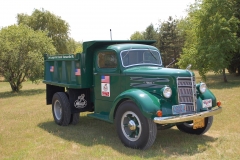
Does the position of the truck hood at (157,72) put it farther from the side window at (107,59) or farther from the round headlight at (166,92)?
the side window at (107,59)

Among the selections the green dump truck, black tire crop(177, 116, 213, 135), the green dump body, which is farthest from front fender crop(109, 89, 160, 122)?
the green dump body

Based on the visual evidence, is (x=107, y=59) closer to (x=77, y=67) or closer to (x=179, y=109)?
(x=77, y=67)

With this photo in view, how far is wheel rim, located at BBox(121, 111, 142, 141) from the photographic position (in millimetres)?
5586

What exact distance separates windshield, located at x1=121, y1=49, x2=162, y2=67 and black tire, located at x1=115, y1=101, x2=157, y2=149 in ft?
3.64

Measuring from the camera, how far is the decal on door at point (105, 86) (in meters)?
6.70

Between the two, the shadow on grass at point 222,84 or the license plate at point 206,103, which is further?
the shadow on grass at point 222,84

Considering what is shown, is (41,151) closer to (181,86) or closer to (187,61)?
(181,86)

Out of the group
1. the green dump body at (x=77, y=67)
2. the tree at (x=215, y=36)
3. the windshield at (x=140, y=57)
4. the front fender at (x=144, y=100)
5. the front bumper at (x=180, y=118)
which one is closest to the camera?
the front bumper at (x=180, y=118)

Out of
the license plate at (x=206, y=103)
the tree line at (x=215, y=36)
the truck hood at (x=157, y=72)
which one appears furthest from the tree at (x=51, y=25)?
the license plate at (x=206, y=103)

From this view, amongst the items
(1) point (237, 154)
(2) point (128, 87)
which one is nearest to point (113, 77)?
(2) point (128, 87)

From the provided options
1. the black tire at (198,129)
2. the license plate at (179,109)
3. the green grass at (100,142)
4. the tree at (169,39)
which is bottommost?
the green grass at (100,142)

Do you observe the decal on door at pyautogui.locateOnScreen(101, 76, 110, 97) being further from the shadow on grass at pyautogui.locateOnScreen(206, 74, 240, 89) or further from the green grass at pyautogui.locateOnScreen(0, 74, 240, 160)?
the shadow on grass at pyautogui.locateOnScreen(206, 74, 240, 89)

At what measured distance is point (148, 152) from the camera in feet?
17.7

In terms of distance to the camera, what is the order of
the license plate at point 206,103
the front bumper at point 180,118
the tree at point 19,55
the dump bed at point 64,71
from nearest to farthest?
the front bumper at point 180,118 < the license plate at point 206,103 < the dump bed at point 64,71 < the tree at point 19,55
